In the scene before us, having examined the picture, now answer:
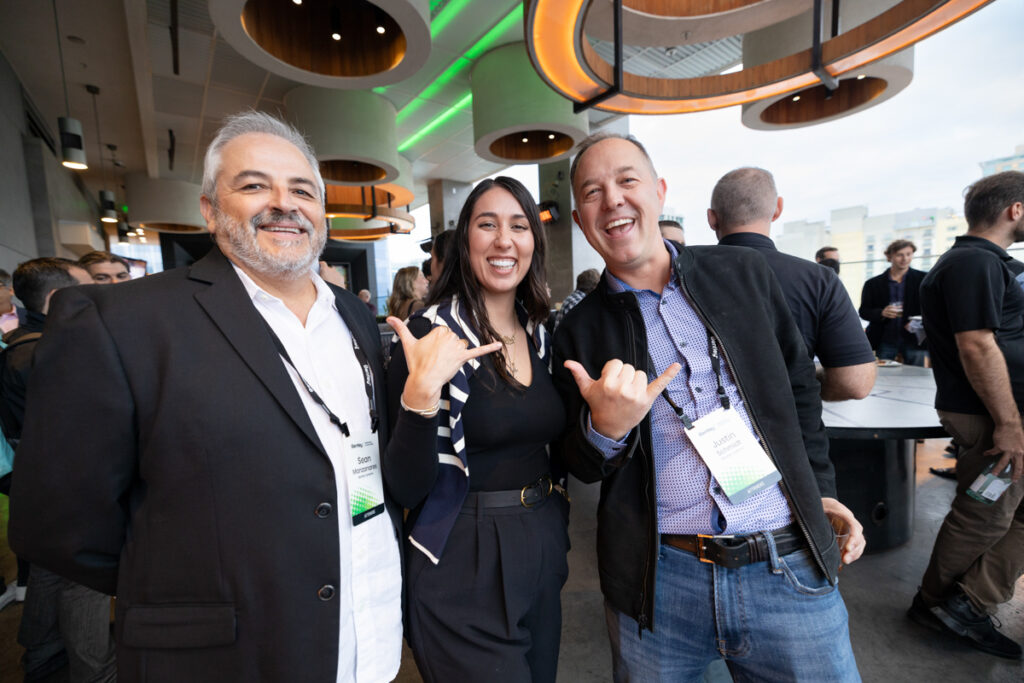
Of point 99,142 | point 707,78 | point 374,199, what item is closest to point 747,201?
point 707,78

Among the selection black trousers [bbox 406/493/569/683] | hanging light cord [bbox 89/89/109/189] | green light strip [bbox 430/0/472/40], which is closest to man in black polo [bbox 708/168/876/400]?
black trousers [bbox 406/493/569/683]

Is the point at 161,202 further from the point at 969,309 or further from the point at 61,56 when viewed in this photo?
the point at 969,309

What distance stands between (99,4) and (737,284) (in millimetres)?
7389

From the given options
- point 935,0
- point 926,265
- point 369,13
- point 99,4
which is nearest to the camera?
point 935,0

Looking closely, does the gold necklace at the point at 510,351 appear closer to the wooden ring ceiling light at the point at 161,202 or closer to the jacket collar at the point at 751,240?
the jacket collar at the point at 751,240

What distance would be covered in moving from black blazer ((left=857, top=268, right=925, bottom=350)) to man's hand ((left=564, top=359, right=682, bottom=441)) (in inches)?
194

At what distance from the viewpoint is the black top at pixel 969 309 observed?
185 centimetres

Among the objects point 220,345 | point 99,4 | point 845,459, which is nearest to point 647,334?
point 220,345

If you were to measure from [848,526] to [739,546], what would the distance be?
39 cm

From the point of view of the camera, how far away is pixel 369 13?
12.3 ft

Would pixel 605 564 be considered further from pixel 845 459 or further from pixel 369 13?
pixel 369 13

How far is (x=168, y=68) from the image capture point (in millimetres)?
6121

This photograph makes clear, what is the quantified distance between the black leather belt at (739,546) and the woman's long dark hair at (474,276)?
2.27 ft

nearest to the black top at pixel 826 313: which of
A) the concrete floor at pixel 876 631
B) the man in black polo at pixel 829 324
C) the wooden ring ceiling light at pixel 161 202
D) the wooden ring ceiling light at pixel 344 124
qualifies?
the man in black polo at pixel 829 324
